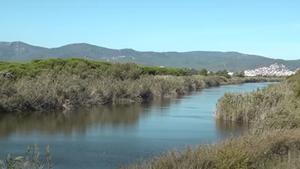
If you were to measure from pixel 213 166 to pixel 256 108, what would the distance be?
70.3ft

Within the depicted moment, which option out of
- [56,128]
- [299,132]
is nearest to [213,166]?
[299,132]

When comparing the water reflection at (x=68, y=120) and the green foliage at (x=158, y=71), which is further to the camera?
the green foliage at (x=158, y=71)

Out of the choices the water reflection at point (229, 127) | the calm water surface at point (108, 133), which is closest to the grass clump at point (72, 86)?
the calm water surface at point (108, 133)

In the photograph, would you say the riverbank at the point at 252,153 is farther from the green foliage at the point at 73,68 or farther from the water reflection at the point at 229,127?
the green foliage at the point at 73,68

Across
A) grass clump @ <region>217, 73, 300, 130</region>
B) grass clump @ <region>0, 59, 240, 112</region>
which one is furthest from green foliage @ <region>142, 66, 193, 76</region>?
grass clump @ <region>217, 73, 300, 130</region>

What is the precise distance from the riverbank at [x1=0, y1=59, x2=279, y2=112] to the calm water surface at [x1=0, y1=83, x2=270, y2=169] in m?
2.14

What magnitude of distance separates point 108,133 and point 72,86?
50.1 feet

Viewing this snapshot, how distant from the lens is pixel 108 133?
2722 centimetres

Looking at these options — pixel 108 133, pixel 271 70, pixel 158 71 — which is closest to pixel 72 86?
pixel 108 133

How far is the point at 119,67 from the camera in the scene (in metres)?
64.3

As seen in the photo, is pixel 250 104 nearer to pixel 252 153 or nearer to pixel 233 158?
pixel 252 153

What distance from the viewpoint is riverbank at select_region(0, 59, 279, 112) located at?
3731 cm

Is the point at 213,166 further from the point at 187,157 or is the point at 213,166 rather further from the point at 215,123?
the point at 215,123

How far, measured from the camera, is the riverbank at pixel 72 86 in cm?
3731
